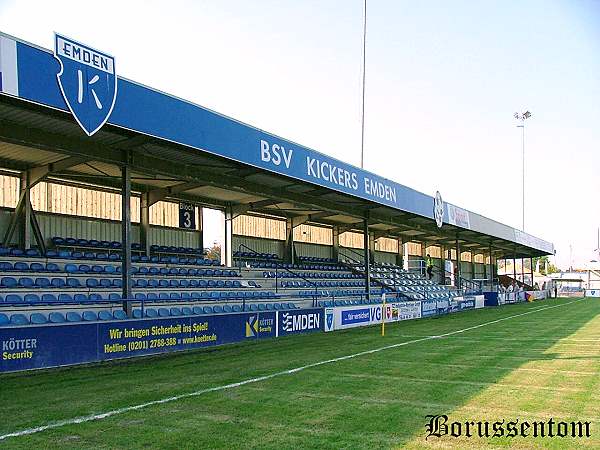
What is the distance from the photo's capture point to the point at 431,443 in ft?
21.9

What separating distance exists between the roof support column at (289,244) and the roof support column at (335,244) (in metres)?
4.91

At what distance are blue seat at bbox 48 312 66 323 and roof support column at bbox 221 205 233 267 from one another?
1307 cm

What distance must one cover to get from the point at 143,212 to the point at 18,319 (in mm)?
10332

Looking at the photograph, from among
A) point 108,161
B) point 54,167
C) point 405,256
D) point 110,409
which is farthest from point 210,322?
point 405,256

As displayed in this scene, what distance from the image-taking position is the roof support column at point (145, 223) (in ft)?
75.2

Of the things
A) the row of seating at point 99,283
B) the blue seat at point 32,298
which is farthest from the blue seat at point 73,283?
the blue seat at point 32,298

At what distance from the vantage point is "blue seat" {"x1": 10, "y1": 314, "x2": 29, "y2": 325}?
12.9m

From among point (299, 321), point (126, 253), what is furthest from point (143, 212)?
point (126, 253)

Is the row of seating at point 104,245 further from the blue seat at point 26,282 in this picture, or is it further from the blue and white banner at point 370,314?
the blue and white banner at point 370,314

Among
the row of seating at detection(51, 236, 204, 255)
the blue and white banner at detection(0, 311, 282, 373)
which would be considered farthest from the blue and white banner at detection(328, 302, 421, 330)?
the row of seating at detection(51, 236, 204, 255)

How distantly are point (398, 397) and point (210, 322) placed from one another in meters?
8.74

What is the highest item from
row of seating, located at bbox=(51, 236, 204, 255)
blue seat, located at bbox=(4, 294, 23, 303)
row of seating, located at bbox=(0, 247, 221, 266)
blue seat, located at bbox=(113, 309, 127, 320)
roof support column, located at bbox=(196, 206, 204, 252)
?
roof support column, located at bbox=(196, 206, 204, 252)

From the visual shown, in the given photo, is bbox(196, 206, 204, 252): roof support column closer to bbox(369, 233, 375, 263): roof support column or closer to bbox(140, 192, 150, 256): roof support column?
bbox(140, 192, 150, 256): roof support column

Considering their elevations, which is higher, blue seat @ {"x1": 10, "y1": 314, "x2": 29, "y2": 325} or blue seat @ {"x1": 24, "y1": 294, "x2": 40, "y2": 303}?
blue seat @ {"x1": 24, "y1": 294, "x2": 40, "y2": 303}
